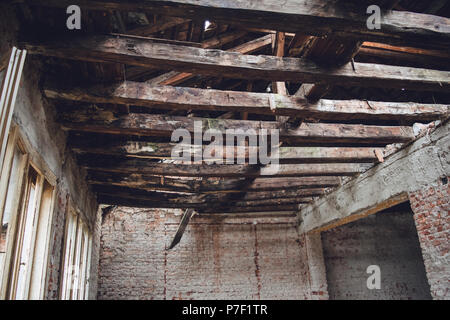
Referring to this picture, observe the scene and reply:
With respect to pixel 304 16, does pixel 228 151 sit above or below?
above

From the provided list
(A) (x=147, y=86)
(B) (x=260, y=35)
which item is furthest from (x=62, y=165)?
(B) (x=260, y=35)

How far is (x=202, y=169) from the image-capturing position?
172 inches

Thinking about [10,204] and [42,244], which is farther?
[42,244]

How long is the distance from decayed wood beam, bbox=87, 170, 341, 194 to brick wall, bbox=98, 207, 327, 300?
2070mm

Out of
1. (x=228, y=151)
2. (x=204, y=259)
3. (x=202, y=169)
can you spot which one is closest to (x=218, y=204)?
(x=204, y=259)

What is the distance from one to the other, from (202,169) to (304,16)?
104 inches

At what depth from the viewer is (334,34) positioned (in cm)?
218

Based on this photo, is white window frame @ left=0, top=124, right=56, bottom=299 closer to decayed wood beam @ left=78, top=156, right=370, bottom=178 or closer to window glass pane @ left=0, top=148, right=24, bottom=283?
window glass pane @ left=0, top=148, right=24, bottom=283

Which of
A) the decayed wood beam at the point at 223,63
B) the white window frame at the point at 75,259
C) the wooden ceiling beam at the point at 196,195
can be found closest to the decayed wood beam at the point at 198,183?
the wooden ceiling beam at the point at 196,195

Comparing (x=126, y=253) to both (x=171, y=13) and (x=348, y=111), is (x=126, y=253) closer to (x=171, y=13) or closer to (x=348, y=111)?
(x=348, y=111)

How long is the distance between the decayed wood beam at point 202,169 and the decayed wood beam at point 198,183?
0.45 meters

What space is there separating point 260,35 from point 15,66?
98.9 inches
